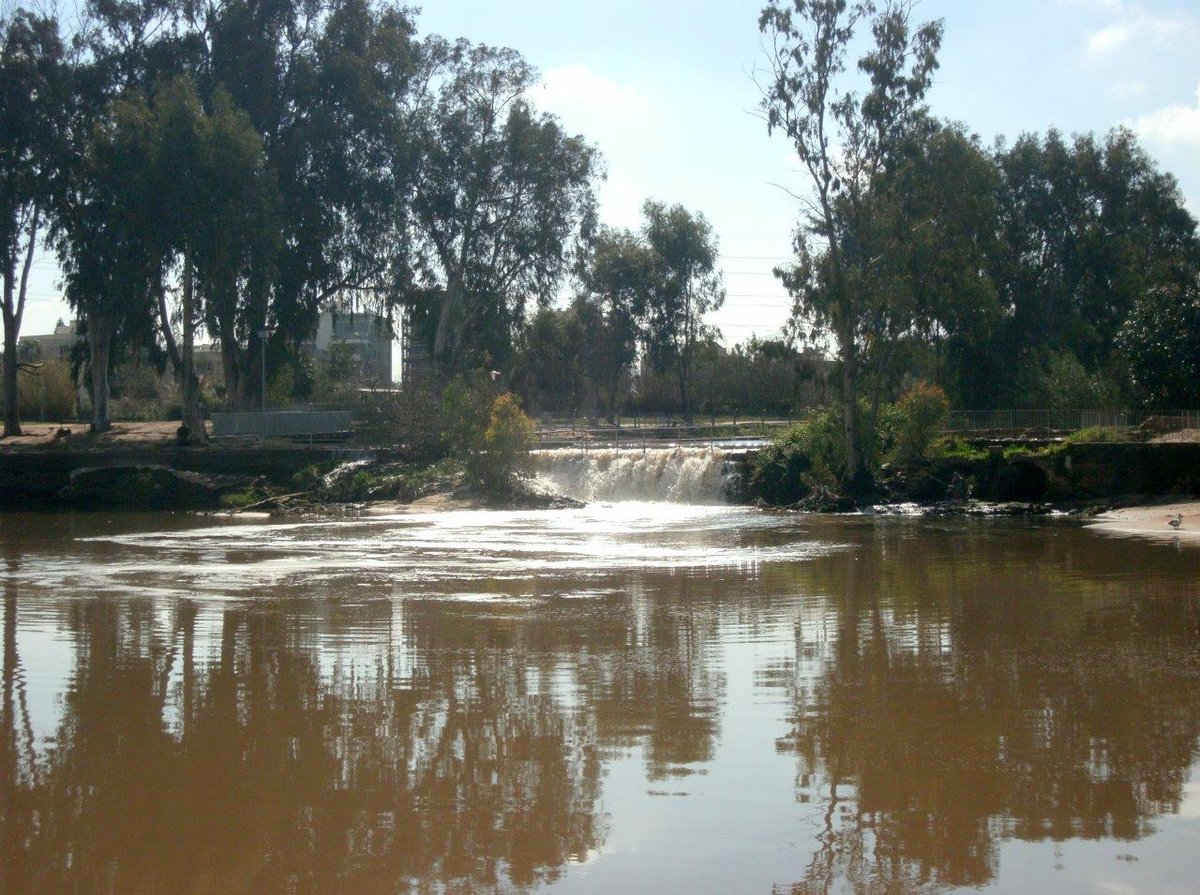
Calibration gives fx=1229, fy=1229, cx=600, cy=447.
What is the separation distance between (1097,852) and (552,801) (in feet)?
10.8

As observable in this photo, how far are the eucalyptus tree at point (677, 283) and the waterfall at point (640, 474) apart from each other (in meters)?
31.7

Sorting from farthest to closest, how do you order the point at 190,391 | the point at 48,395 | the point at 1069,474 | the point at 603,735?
the point at 48,395 → the point at 190,391 → the point at 1069,474 → the point at 603,735

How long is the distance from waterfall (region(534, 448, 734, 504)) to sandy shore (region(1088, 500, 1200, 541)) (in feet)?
41.0

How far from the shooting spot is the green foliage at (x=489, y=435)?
3972 cm

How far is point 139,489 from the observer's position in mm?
41312

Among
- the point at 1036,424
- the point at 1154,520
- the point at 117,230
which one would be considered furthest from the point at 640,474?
the point at 117,230

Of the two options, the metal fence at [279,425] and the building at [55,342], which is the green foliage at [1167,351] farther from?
the building at [55,342]

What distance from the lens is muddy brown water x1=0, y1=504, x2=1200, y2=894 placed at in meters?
6.96

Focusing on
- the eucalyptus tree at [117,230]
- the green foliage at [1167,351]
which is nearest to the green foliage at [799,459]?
the green foliage at [1167,351]

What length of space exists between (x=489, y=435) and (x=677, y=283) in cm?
3849

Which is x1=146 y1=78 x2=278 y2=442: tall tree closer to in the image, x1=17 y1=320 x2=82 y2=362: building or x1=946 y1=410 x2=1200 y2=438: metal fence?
x1=946 y1=410 x2=1200 y2=438: metal fence

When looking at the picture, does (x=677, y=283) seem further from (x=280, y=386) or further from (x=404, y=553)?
(x=404, y=553)

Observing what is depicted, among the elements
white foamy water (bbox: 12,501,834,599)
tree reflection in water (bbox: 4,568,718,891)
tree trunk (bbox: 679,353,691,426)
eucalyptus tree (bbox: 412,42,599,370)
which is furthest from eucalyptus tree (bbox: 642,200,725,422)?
tree reflection in water (bbox: 4,568,718,891)

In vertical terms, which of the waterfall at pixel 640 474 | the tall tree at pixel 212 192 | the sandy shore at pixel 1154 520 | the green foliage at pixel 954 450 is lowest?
the sandy shore at pixel 1154 520
